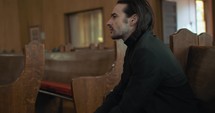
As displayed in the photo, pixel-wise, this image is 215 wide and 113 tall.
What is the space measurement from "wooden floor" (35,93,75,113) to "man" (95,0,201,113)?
2489 mm

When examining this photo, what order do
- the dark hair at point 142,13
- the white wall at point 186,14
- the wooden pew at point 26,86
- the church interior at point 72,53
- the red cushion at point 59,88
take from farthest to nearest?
the white wall at point 186,14 → the red cushion at point 59,88 → the wooden pew at point 26,86 → the church interior at point 72,53 → the dark hair at point 142,13

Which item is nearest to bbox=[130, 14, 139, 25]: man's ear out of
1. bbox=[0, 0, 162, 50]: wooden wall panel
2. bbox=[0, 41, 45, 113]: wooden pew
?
bbox=[0, 41, 45, 113]: wooden pew

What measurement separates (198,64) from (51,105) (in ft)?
8.81

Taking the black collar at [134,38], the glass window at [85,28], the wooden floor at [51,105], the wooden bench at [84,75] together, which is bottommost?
the wooden floor at [51,105]

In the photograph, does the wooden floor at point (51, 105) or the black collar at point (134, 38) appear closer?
the black collar at point (134, 38)

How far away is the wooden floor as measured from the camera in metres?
3.93

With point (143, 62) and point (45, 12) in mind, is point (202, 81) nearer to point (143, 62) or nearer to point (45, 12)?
point (143, 62)

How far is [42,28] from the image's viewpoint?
8758 mm

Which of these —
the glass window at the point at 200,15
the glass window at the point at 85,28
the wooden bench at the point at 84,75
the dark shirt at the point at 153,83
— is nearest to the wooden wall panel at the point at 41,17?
the glass window at the point at 85,28

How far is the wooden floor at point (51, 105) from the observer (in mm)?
3934

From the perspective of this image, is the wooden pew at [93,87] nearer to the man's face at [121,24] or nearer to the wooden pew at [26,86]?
the wooden pew at [26,86]

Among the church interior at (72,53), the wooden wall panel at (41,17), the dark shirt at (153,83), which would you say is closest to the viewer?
the dark shirt at (153,83)

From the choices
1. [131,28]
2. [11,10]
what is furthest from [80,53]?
[11,10]

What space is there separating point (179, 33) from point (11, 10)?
323 inches
